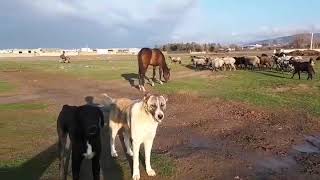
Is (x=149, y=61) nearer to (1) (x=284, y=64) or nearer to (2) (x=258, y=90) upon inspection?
(2) (x=258, y=90)

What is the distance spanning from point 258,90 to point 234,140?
35.4 feet

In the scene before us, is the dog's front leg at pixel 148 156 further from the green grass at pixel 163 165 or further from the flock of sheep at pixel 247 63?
the flock of sheep at pixel 247 63

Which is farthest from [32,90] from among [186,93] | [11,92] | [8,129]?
[8,129]

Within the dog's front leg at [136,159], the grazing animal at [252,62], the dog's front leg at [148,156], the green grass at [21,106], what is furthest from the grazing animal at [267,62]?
the dog's front leg at [136,159]

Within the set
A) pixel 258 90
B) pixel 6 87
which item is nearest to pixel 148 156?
pixel 258 90

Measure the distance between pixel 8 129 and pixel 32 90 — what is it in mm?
11270

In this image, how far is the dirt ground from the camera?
9266 mm

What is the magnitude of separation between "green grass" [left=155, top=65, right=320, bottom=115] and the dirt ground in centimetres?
118

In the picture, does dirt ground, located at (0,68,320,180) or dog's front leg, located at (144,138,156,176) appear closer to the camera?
dog's front leg, located at (144,138,156,176)

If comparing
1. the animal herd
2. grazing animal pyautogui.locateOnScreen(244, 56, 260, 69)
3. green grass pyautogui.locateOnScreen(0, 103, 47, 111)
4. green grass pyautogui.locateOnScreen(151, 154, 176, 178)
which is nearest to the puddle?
green grass pyautogui.locateOnScreen(151, 154, 176, 178)

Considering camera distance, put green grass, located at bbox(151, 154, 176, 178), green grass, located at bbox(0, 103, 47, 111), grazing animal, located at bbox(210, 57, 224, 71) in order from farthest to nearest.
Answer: grazing animal, located at bbox(210, 57, 224, 71) < green grass, located at bbox(0, 103, 47, 111) < green grass, located at bbox(151, 154, 176, 178)

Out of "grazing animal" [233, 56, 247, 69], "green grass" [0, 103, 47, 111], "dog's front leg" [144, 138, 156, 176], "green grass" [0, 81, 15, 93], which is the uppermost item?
"dog's front leg" [144, 138, 156, 176]

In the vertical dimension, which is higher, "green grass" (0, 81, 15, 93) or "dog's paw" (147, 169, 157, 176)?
"dog's paw" (147, 169, 157, 176)

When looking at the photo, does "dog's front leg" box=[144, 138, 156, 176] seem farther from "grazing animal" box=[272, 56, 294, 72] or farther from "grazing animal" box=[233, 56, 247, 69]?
"grazing animal" box=[233, 56, 247, 69]
